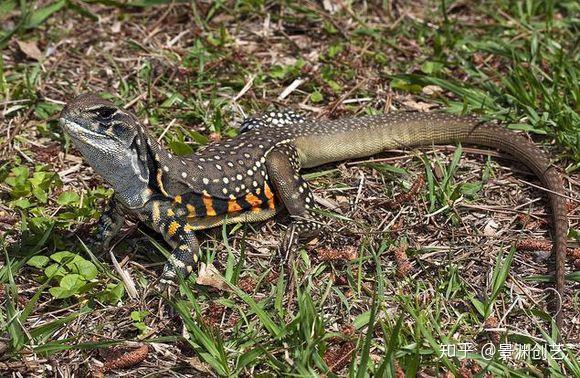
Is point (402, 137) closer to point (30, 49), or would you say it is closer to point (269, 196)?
point (269, 196)

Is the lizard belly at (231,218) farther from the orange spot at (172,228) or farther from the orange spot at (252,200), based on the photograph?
the orange spot at (172,228)

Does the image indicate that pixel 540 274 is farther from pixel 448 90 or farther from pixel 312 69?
pixel 312 69

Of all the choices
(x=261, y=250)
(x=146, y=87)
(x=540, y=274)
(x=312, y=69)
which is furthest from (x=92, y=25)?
(x=540, y=274)

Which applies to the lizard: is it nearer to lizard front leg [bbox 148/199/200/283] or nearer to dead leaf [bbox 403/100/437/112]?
lizard front leg [bbox 148/199/200/283]

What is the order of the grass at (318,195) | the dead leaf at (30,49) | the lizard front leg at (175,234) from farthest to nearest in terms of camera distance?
the dead leaf at (30,49)
the lizard front leg at (175,234)
the grass at (318,195)

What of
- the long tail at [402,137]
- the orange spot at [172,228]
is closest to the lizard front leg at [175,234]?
the orange spot at [172,228]

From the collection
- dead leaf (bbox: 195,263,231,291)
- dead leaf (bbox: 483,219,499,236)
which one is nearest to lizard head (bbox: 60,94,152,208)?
dead leaf (bbox: 195,263,231,291)
